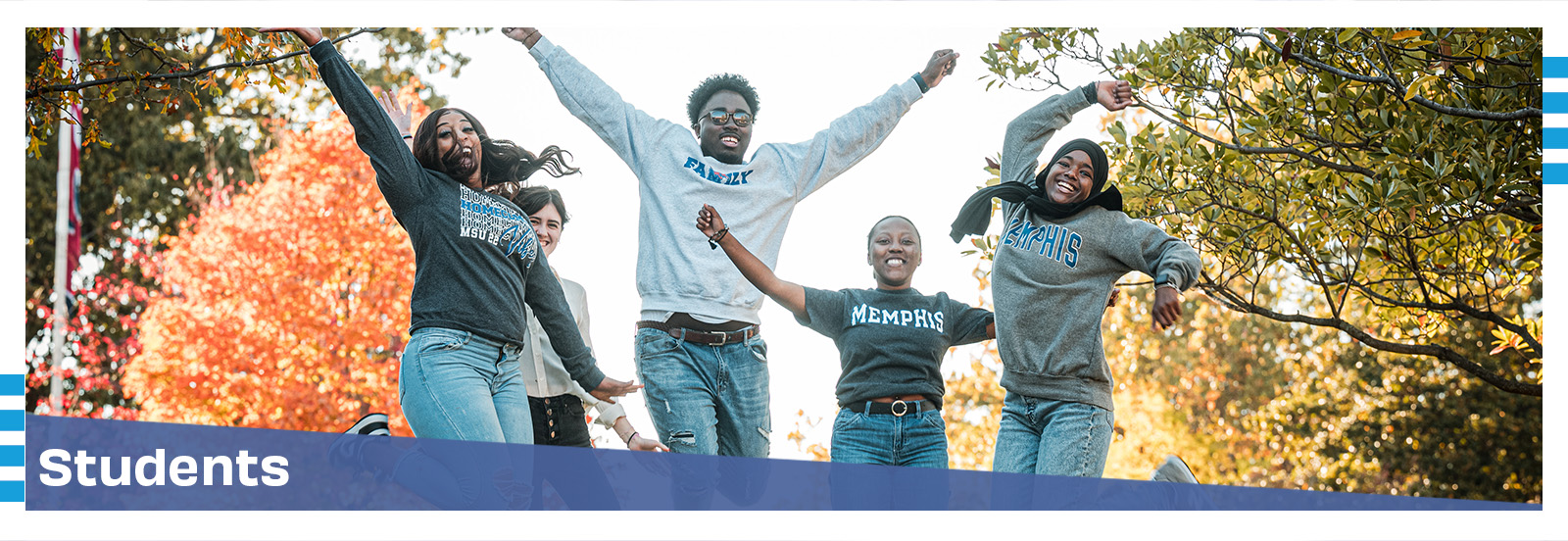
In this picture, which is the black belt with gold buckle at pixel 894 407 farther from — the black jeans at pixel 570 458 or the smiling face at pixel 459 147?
the smiling face at pixel 459 147

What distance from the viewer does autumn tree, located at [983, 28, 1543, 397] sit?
183 inches

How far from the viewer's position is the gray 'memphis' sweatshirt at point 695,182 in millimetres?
4289

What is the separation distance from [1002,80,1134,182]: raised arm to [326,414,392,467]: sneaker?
237cm

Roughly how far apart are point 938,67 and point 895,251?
0.73 meters

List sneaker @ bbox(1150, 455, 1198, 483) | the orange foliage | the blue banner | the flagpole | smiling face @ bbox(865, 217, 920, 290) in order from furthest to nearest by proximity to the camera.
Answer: the orange foliage
the flagpole
sneaker @ bbox(1150, 455, 1198, 483)
smiling face @ bbox(865, 217, 920, 290)
the blue banner

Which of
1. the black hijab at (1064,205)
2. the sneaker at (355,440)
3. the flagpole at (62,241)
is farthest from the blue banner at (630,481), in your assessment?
the flagpole at (62,241)

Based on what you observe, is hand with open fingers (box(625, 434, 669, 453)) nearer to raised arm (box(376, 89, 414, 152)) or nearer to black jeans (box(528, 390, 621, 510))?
black jeans (box(528, 390, 621, 510))

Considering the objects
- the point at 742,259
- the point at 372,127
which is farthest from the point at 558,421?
the point at 372,127

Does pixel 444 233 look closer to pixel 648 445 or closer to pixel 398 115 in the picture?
pixel 398 115

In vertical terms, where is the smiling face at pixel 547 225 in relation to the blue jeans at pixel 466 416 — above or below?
above

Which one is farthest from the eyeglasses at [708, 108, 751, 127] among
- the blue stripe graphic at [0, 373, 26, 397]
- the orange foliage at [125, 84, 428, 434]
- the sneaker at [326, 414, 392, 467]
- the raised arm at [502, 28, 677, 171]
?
the orange foliage at [125, 84, 428, 434]

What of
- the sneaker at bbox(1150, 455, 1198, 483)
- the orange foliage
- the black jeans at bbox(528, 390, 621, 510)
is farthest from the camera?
the orange foliage

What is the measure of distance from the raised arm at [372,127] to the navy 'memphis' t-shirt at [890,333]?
4.60ft

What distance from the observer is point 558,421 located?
4.59m
